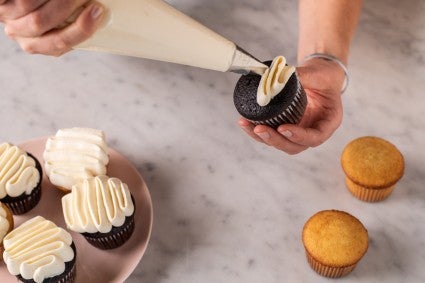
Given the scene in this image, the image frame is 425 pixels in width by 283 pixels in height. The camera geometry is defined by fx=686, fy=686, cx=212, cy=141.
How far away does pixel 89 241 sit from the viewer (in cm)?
124

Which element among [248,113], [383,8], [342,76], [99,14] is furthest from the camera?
[383,8]

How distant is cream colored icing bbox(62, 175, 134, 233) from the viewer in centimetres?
119

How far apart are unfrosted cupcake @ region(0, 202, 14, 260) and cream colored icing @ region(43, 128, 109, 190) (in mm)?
104

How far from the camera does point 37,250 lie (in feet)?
3.75

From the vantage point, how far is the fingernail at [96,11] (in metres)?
0.93

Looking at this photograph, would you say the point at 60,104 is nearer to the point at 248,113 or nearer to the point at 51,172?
the point at 51,172

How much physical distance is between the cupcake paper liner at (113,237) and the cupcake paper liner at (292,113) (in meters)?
0.29

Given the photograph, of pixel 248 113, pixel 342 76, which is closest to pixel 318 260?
pixel 248 113

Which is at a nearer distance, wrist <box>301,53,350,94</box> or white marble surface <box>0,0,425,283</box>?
white marble surface <box>0,0,425,283</box>

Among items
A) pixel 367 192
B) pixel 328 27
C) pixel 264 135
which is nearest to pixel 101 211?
pixel 264 135

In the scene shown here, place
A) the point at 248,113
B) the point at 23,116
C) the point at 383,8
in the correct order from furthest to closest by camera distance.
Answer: the point at 383,8
the point at 23,116
the point at 248,113

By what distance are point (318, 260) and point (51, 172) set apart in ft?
1.69

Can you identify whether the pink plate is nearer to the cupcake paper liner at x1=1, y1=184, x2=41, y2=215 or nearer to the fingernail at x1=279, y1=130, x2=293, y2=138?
the cupcake paper liner at x1=1, y1=184, x2=41, y2=215

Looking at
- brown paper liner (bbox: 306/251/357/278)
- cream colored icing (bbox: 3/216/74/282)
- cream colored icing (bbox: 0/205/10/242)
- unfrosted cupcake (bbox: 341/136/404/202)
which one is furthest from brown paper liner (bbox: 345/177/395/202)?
cream colored icing (bbox: 0/205/10/242)
